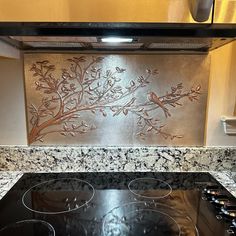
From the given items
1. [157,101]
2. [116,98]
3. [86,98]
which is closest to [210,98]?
[157,101]

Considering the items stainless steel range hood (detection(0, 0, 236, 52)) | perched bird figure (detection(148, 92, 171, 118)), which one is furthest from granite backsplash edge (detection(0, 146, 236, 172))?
stainless steel range hood (detection(0, 0, 236, 52))

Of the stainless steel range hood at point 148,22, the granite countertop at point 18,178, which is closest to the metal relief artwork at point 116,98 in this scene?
the granite countertop at point 18,178

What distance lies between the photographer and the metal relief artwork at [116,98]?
1.00 meters

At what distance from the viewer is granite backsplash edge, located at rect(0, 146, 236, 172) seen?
3.42ft

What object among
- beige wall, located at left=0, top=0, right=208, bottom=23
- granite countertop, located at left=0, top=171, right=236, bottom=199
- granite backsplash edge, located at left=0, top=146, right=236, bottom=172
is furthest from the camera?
granite backsplash edge, located at left=0, top=146, right=236, bottom=172

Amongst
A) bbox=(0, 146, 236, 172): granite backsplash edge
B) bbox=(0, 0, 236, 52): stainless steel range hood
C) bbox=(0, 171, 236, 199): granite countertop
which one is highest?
bbox=(0, 0, 236, 52): stainless steel range hood

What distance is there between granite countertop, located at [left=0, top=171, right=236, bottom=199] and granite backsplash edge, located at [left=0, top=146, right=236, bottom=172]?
19 millimetres

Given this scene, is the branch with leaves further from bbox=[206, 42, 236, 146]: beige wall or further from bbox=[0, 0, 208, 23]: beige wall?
bbox=[0, 0, 208, 23]: beige wall

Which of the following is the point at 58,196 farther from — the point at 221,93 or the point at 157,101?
the point at 221,93

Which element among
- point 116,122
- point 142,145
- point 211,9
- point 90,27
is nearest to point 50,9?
point 90,27

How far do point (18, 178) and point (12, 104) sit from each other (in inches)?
12.1

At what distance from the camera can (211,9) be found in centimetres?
59

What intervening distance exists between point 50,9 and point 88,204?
604mm

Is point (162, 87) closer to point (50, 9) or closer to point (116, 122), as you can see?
point (116, 122)
